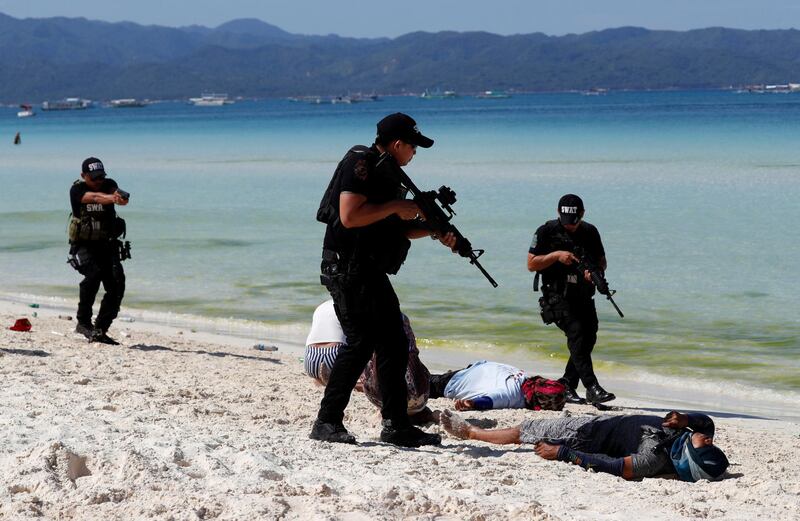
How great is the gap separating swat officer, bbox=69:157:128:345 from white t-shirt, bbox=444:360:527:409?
10.2 feet

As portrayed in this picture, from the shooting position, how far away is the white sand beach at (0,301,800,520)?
4.67 meters

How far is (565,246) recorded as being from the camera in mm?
7965

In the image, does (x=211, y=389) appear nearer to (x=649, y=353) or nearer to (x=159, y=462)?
(x=159, y=462)

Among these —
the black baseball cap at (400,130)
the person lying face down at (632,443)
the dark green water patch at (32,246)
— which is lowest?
the dark green water patch at (32,246)

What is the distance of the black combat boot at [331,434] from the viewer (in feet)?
19.2

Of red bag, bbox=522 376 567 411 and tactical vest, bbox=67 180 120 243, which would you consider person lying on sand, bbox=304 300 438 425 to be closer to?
red bag, bbox=522 376 567 411

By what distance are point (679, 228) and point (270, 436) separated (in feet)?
51.4

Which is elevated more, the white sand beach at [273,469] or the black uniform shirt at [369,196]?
the black uniform shirt at [369,196]

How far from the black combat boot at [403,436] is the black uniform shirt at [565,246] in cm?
234

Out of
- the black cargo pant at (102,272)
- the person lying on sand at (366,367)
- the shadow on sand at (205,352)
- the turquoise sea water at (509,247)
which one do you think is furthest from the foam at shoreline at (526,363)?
the person lying on sand at (366,367)

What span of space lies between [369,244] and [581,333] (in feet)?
9.62

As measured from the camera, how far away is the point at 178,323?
12.5 m

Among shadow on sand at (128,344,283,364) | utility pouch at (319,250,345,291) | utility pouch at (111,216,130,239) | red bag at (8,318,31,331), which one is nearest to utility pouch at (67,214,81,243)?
utility pouch at (111,216,130,239)

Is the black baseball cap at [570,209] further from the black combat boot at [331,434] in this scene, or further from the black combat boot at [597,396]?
the black combat boot at [331,434]
